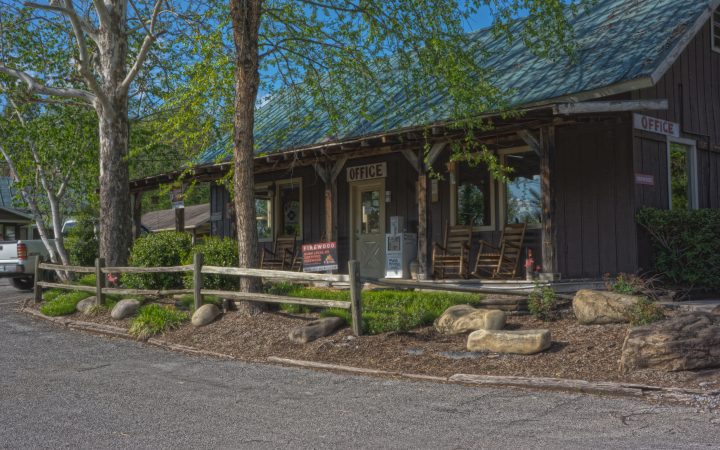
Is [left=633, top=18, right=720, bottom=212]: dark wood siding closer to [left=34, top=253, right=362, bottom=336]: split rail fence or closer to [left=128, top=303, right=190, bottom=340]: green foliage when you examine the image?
[left=34, top=253, right=362, bottom=336]: split rail fence

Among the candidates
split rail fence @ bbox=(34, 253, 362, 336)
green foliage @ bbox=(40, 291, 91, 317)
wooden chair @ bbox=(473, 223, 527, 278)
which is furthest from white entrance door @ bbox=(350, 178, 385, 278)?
green foliage @ bbox=(40, 291, 91, 317)

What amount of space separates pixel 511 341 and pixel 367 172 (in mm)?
→ 7599

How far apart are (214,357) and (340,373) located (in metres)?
2.03

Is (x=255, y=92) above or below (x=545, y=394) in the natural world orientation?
above

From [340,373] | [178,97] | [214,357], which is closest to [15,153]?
[178,97]

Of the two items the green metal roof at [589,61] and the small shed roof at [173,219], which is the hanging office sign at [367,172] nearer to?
the green metal roof at [589,61]

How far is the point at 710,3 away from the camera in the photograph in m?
11.3

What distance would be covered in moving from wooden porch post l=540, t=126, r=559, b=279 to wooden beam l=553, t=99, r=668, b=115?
90cm

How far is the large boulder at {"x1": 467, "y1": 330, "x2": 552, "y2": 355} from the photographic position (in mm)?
7324

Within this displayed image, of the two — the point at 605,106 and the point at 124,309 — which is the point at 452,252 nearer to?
the point at 605,106

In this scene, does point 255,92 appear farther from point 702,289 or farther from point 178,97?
point 702,289

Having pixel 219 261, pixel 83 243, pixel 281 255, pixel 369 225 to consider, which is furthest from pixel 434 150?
pixel 83 243

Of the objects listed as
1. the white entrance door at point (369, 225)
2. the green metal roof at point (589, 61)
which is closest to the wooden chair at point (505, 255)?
the green metal roof at point (589, 61)

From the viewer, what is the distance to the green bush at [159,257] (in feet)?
40.1
